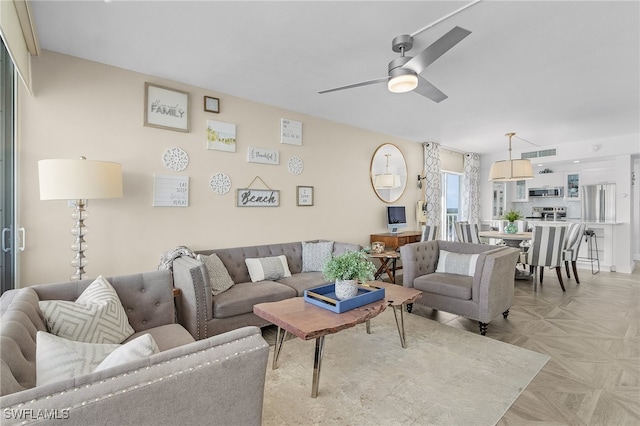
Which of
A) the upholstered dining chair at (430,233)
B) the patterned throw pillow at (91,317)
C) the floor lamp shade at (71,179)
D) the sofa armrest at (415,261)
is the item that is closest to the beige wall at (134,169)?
the floor lamp shade at (71,179)

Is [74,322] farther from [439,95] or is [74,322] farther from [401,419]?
[439,95]

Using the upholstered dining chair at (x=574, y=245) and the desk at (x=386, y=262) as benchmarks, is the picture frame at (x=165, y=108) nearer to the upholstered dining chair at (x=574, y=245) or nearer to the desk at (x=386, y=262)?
the desk at (x=386, y=262)

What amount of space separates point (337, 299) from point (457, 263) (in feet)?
6.32

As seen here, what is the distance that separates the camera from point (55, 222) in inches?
107

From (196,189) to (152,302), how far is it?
5.17 feet

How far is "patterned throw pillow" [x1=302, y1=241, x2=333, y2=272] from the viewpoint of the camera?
3992 millimetres

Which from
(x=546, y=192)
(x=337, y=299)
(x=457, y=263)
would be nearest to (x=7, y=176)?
(x=337, y=299)

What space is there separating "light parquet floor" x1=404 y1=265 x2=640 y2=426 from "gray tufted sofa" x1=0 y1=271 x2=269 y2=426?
170cm

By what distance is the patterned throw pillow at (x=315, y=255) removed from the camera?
13.1ft

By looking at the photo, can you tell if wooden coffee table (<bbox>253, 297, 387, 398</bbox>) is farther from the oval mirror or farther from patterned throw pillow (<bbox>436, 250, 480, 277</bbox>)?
the oval mirror

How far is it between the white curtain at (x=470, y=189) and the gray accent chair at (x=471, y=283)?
13.1 feet

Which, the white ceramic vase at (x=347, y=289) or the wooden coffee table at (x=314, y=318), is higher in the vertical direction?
the white ceramic vase at (x=347, y=289)

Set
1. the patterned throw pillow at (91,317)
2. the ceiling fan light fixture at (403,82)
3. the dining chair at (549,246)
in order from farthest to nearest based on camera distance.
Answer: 1. the dining chair at (549,246)
2. the ceiling fan light fixture at (403,82)
3. the patterned throw pillow at (91,317)

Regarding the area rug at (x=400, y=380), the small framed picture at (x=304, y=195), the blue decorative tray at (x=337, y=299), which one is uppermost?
the small framed picture at (x=304, y=195)
